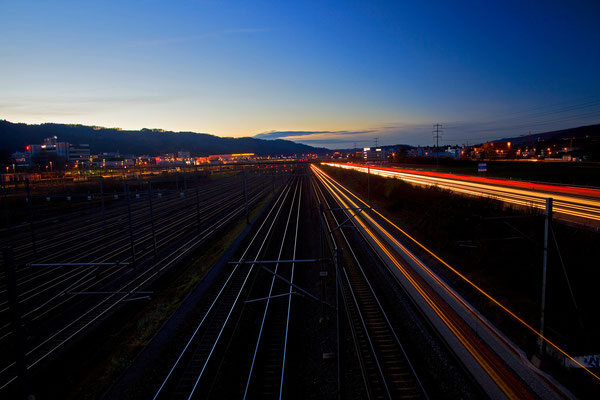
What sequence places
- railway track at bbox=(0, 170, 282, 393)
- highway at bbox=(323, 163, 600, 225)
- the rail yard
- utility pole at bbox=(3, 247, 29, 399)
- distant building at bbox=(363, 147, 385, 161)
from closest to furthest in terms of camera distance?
utility pole at bbox=(3, 247, 29, 399) < the rail yard < railway track at bbox=(0, 170, 282, 393) < highway at bbox=(323, 163, 600, 225) < distant building at bbox=(363, 147, 385, 161)

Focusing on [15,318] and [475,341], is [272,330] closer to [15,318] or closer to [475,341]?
[475,341]

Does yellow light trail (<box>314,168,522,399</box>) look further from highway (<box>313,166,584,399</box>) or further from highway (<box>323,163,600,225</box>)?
highway (<box>323,163,600,225</box>)

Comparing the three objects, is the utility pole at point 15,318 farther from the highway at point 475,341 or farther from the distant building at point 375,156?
the distant building at point 375,156

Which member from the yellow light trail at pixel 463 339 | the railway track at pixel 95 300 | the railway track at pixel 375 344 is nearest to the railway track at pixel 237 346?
the railway track at pixel 375 344

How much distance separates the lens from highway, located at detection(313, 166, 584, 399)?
7.75 meters

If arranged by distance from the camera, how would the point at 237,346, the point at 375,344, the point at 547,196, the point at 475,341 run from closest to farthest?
the point at 475,341 < the point at 375,344 < the point at 237,346 < the point at 547,196

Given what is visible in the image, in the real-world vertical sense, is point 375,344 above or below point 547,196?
below

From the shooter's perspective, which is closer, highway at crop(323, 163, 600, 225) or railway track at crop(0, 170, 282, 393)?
railway track at crop(0, 170, 282, 393)

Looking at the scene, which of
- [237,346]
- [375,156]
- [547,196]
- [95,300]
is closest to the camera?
[237,346]

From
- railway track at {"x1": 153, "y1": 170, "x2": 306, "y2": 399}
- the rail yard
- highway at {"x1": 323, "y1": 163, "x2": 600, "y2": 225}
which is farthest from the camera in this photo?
highway at {"x1": 323, "y1": 163, "x2": 600, "y2": 225}

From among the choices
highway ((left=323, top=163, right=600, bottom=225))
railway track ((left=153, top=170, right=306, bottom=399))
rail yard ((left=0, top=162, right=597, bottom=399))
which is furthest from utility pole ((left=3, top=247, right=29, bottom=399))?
highway ((left=323, top=163, right=600, bottom=225))

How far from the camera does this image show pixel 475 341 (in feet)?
31.7

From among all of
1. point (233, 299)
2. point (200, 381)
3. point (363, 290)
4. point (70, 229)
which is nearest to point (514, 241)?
point (363, 290)

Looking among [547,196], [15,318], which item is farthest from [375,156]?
[15,318]
